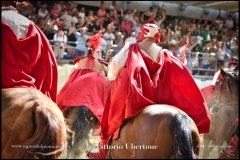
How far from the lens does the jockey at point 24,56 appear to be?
11.8 feet

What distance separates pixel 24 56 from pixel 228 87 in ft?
8.52

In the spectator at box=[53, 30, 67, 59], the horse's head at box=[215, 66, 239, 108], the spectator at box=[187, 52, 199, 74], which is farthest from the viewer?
the spectator at box=[187, 52, 199, 74]

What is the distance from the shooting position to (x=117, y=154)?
403 centimetres

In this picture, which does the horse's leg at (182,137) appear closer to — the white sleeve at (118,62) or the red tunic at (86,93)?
the white sleeve at (118,62)

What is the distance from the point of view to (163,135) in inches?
133

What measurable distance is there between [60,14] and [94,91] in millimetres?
8163

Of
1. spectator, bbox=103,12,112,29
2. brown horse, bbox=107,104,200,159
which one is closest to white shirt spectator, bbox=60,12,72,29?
spectator, bbox=103,12,112,29

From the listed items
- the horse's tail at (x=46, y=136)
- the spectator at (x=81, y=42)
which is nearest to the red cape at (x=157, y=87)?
the horse's tail at (x=46, y=136)

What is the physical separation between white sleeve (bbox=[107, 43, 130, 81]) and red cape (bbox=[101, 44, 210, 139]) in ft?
0.18

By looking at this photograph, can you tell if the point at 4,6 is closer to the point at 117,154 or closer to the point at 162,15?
the point at 117,154

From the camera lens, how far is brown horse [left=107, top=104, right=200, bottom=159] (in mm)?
3270

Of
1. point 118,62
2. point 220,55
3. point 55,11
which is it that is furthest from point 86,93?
point 220,55

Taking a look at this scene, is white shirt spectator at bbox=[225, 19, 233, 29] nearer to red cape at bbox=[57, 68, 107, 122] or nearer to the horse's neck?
red cape at bbox=[57, 68, 107, 122]

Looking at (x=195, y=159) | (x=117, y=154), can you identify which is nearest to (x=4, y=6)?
(x=117, y=154)
